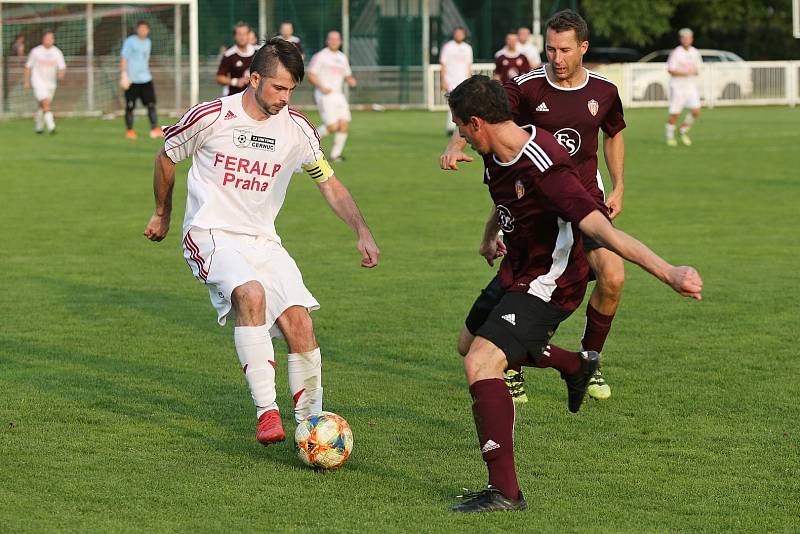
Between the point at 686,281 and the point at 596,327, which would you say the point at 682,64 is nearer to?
the point at 596,327

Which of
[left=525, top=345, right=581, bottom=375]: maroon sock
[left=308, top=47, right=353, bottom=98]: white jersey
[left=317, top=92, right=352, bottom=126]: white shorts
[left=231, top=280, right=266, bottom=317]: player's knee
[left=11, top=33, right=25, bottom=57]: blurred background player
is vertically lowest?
[left=525, top=345, right=581, bottom=375]: maroon sock

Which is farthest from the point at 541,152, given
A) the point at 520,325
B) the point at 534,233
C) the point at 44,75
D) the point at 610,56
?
the point at 610,56

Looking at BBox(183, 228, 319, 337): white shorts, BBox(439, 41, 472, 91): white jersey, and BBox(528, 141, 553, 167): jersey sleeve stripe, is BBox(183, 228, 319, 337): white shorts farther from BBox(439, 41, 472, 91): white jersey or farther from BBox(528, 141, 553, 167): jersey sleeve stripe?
BBox(439, 41, 472, 91): white jersey

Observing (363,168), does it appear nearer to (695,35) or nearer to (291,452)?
(291,452)

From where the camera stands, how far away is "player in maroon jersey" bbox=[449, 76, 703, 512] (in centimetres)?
543

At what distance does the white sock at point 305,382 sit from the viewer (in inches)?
261

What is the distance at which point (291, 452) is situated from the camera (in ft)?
21.5

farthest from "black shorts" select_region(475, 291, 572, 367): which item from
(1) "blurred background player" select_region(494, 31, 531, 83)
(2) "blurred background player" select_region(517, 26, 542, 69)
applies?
(2) "blurred background player" select_region(517, 26, 542, 69)

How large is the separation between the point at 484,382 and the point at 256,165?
5.73 feet

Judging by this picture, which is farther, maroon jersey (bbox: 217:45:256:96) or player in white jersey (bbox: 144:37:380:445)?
maroon jersey (bbox: 217:45:256:96)

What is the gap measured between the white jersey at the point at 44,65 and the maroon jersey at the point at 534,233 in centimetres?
2641

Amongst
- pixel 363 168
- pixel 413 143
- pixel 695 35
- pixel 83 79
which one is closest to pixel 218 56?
pixel 83 79

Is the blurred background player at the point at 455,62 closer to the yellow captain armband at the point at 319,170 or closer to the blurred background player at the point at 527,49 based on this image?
the blurred background player at the point at 527,49

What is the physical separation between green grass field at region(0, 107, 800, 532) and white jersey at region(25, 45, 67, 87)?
1536cm
